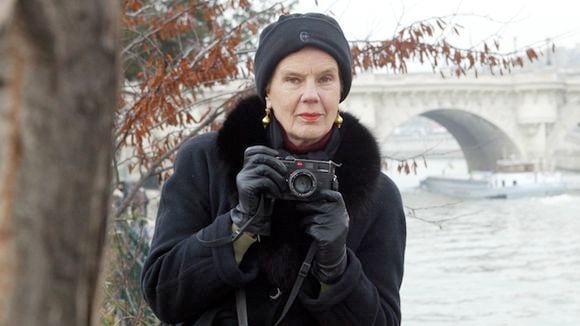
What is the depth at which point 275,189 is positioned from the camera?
1895mm

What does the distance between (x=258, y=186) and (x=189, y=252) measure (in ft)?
0.76

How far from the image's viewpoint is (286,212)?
2010 millimetres

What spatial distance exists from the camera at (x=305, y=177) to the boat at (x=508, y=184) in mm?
32179

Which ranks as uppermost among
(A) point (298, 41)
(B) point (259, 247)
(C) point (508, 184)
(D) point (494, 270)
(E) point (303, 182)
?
(A) point (298, 41)

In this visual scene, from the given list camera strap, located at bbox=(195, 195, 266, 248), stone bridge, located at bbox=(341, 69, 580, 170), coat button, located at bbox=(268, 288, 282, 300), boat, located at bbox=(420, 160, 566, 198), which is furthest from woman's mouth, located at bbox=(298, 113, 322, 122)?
stone bridge, located at bbox=(341, 69, 580, 170)

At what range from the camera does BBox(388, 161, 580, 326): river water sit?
1277 centimetres

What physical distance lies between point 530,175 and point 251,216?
3484cm

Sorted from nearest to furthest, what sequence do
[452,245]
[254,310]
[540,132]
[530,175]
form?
[254,310] < [452,245] < [530,175] < [540,132]

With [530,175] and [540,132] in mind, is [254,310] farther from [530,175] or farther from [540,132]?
[540,132]

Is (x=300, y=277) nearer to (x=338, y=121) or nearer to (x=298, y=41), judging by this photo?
(x=338, y=121)

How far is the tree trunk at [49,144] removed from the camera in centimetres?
56

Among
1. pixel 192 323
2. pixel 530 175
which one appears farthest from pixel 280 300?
pixel 530 175

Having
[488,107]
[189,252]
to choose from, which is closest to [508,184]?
[488,107]

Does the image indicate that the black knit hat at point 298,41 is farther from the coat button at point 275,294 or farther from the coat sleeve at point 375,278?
the coat button at point 275,294
